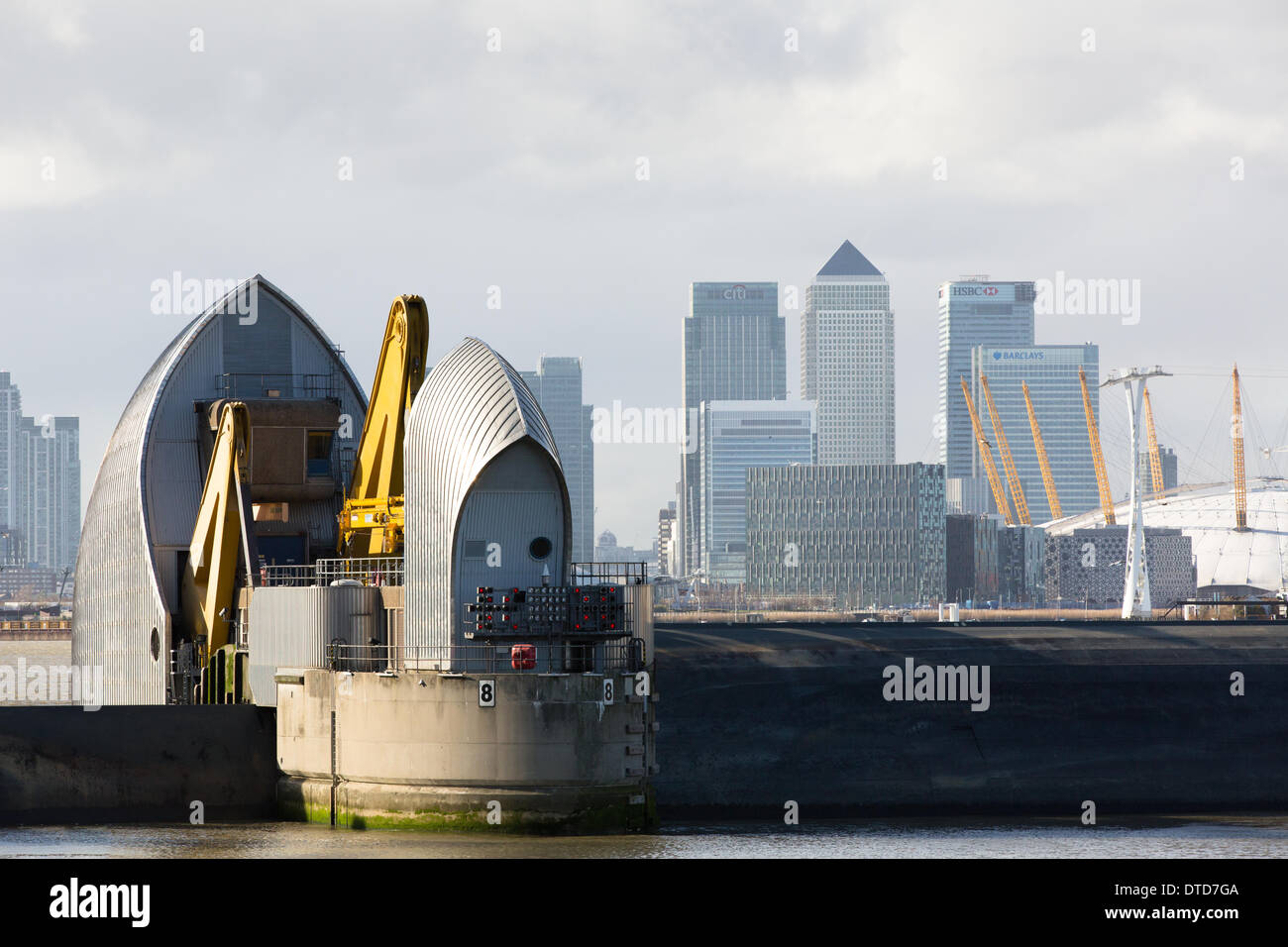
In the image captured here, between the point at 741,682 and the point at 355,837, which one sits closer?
the point at 355,837

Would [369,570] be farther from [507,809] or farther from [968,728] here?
[968,728]

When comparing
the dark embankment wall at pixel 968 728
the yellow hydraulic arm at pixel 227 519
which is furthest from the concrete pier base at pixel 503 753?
the yellow hydraulic arm at pixel 227 519

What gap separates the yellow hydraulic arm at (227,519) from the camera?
66438mm

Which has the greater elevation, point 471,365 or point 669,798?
point 471,365

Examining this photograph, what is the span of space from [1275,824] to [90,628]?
46.9m

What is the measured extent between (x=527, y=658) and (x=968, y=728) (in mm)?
21416

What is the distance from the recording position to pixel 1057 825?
6062cm

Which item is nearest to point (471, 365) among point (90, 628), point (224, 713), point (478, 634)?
point (478, 634)

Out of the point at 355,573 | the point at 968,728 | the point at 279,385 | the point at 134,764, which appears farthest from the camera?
the point at 279,385

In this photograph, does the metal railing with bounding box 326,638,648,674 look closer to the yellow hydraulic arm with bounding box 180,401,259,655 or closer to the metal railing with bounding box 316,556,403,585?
the metal railing with bounding box 316,556,403,585

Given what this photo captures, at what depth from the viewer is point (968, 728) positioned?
2697 inches

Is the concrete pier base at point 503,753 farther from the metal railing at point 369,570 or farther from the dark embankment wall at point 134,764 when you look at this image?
the dark embankment wall at point 134,764

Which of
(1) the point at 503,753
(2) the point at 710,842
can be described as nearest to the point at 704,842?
(2) the point at 710,842
